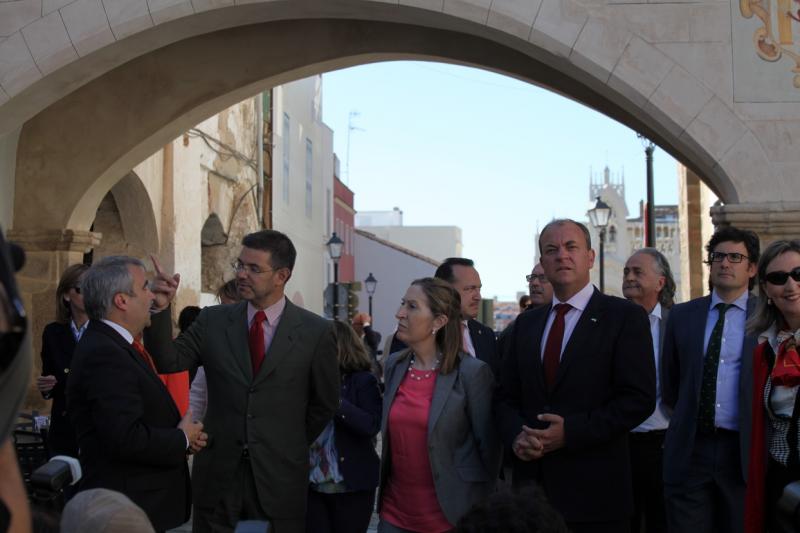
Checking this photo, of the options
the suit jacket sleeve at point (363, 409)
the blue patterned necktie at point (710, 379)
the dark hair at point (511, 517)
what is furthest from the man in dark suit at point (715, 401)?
the dark hair at point (511, 517)

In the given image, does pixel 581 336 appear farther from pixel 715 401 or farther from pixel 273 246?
pixel 273 246

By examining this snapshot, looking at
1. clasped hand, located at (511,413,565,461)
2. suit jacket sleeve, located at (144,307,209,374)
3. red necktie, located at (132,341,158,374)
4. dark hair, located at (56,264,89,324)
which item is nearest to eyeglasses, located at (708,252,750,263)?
clasped hand, located at (511,413,565,461)

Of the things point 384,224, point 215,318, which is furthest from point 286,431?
point 384,224

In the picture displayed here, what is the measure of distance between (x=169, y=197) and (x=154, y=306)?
1109cm

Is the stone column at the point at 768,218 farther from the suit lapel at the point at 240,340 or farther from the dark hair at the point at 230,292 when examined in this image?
the suit lapel at the point at 240,340

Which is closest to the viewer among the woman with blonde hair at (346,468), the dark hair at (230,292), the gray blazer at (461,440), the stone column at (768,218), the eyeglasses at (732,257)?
the gray blazer at (461,440)

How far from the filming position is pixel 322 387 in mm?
4617

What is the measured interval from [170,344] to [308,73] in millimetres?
7533

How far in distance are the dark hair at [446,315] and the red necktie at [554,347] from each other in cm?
54

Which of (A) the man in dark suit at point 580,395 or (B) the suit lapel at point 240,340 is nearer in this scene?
(A) the man in dark suit at point 580,395

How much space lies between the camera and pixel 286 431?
4547mm

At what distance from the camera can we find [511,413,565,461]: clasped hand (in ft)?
13.0

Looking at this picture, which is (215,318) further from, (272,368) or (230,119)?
(230,119)

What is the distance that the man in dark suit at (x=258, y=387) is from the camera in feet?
14.6
